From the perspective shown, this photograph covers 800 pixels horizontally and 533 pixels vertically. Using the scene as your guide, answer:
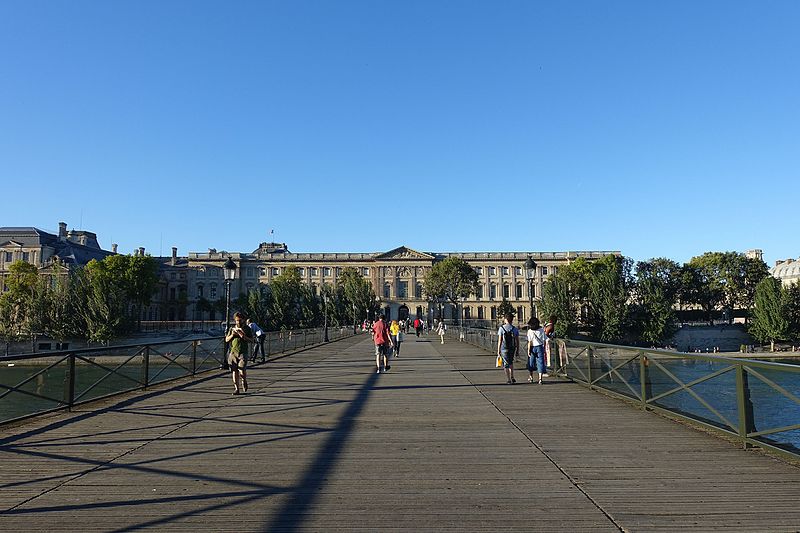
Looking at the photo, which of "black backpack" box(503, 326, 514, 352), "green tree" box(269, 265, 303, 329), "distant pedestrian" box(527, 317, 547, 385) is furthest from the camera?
"green tree" box(269, 265, 303, 329)

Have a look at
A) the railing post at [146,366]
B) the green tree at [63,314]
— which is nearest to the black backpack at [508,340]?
the railing post at [146,366]

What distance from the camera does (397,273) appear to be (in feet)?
398

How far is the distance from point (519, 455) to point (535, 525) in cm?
229

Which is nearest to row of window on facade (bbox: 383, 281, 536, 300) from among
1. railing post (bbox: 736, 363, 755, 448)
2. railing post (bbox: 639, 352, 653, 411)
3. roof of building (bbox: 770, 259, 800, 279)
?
roof of building (bbox: 770, 259, 800, 279)

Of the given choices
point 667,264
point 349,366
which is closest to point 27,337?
point 349,366

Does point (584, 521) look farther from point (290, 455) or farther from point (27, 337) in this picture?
point (27, 337)

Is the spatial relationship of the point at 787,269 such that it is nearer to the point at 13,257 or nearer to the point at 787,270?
the point at 787,270

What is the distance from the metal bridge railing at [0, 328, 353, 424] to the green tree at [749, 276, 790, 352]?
7238 centimetres

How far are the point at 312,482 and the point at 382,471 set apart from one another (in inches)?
31.3

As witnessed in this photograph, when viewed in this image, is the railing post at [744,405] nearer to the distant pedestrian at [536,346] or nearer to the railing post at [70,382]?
the distant pedestrian at [536,346]

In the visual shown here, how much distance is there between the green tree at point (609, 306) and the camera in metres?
64.6

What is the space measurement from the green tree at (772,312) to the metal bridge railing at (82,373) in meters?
72.4

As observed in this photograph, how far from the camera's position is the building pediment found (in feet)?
397

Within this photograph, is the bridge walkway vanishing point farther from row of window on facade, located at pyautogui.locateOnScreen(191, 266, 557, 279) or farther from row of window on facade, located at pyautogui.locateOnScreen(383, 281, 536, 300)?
row of window on facade, located at pyautogui.locateOnScreen(191, 266, 557, 279)
